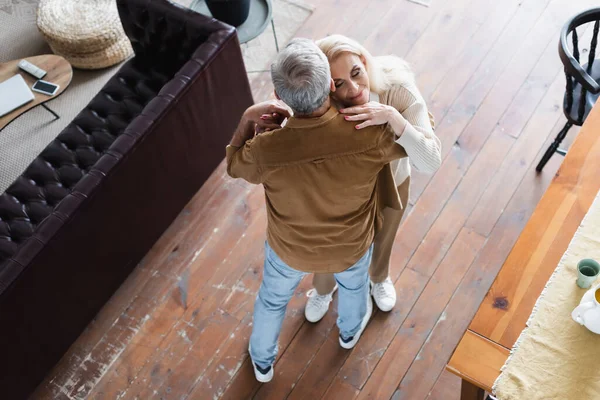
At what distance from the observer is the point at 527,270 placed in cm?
201

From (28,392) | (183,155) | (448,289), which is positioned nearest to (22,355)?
(28,392)

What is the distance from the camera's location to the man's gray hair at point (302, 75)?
1551mm

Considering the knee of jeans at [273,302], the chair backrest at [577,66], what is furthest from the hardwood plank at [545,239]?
the knee of jeans at [273,302]

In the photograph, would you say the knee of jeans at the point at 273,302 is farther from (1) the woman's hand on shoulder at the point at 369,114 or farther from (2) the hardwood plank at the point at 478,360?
(1) the woman's hand on shoulder at the point at 369,114

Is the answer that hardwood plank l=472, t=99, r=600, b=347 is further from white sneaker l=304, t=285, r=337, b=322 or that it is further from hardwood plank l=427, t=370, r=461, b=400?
white sneaker l=304, t=285, r=337, b=322

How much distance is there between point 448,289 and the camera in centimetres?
295

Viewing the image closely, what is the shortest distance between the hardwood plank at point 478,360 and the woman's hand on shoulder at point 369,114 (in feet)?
2.39

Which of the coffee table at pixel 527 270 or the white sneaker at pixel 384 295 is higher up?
the coffee table at pixel 527 270

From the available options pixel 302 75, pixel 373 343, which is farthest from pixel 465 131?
pixel 302 75

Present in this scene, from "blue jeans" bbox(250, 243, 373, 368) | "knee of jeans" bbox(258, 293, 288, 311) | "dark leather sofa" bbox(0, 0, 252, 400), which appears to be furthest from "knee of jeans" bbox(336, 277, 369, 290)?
"dark leather sofa" bbox(0, 0, 252, 400)

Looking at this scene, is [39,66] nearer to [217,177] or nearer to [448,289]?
[217,177]

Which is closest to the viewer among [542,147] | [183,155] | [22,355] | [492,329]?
[492,329]

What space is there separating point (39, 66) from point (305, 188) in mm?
2439

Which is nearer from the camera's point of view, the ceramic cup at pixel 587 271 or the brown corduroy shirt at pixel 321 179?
the brown corduroy shirt at pixel 321 179
